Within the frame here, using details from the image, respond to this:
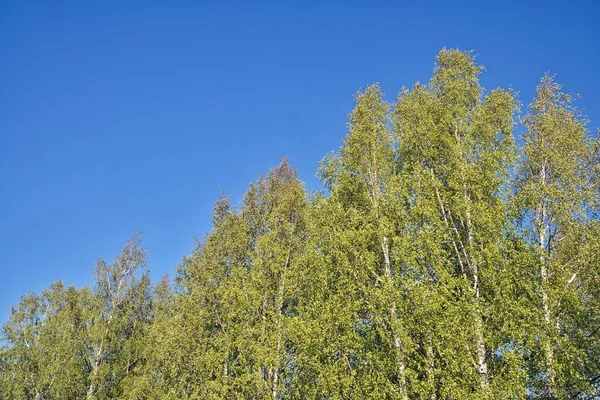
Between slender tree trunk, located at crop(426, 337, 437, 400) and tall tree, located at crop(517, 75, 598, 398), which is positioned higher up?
tall tree, located at crop(517, 75, 598, 398)

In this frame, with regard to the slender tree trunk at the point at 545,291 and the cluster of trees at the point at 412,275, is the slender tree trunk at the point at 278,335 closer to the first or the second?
the cluster of trees at the point at 412,275

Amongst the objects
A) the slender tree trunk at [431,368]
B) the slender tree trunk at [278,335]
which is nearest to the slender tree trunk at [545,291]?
the slender tree trunk at [431,368]

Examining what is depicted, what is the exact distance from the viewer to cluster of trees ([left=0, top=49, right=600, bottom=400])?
17.6 metres

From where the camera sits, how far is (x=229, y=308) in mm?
28062

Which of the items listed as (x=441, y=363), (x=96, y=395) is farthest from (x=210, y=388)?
(x=96, y=395)

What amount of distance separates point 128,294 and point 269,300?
785 inches

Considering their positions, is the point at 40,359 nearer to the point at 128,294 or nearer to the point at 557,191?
the point at 128,294

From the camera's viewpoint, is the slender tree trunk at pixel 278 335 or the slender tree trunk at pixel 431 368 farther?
the slender tree trunk at pixel 278 335

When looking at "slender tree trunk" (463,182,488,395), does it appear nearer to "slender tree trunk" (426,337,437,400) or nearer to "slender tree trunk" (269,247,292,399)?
"slender tree trunk" (426,337,437,400)

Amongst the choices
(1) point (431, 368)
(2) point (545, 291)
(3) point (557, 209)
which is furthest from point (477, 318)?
(3) point (557, 209)

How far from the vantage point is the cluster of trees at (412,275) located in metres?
17.6

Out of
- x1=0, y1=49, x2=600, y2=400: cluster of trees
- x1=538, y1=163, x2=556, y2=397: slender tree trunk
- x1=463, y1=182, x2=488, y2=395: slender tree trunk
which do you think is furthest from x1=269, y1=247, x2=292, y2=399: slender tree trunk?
x1=538, y1=163, x2=556, y2=397: slender tree trunk

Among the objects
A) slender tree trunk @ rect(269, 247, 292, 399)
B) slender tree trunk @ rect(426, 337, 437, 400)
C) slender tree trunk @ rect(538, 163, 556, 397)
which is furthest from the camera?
slender tree trunk @ rect(269, 247, 292, 399)

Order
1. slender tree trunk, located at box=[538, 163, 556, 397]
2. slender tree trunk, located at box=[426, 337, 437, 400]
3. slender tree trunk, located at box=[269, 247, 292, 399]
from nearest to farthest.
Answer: slender tree trunk, located at box=[426, 337, 437, 400]
slender tree trunk, located at box=[538, 163, 556, 397]
slender tree trunk, located at box=[269, 247, 292, 399]
